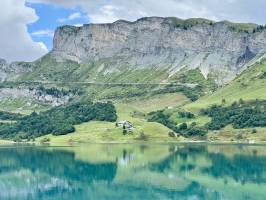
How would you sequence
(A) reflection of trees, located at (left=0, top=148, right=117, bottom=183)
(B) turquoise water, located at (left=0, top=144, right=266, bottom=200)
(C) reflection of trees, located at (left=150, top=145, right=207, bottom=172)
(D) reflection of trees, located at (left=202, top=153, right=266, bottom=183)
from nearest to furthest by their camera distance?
(B) turquoise water, located at (left=0, top=144, right=266, bottom=200) → (D) reflection of trees, located at (left=202, top=153, right=266, bottom=183) → (A) reflection of trees, located at (left=0, top=148, right=117, bottom=183) → (C) reflection of trees, located at (left=150, top=145, right=207, bottom=172)

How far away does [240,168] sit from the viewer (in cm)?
12462

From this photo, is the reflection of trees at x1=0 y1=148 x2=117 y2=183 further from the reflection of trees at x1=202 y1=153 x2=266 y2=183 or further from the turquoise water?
the reflection of trees at x1=202 y1=153 x2=266 y2=183

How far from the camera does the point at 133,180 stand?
10512 centimetres

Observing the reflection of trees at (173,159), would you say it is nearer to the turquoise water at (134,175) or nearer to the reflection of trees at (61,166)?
the turquoise water at (134,175)

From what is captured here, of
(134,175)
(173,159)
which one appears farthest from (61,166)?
(173,159)

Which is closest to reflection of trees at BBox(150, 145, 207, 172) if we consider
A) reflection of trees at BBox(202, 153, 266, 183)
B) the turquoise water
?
the turquoise water

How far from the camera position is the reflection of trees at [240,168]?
109m

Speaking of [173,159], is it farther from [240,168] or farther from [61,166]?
[61,166]

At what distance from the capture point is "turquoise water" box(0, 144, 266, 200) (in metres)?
88.3

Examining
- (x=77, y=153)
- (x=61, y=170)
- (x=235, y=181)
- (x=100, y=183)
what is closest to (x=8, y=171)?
(x=61, y=170)

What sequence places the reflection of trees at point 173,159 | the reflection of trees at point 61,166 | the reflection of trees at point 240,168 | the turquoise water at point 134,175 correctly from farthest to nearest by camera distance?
the reflection of trees at point 173,159 → the reflection of trees at point 61,166 → the reflection of trees at point 240,168 → the turquoise water at point 134,175

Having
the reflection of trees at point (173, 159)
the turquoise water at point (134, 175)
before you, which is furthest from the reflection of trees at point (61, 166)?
the reflection of trees at point (173, 159)

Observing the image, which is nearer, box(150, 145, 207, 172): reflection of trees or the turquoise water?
the turquoise water

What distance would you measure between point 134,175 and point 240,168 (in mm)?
27698
